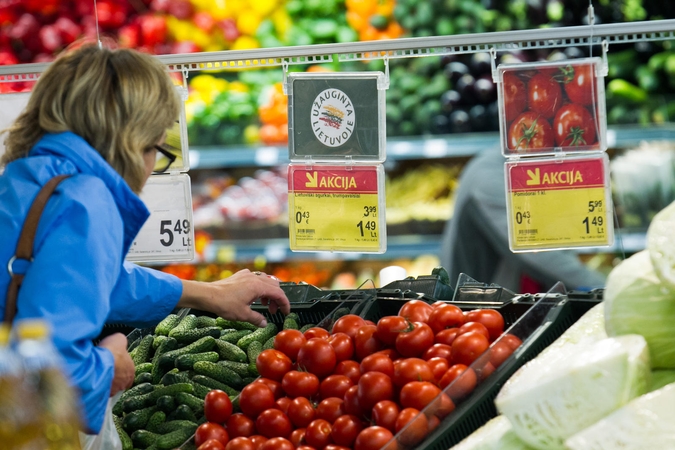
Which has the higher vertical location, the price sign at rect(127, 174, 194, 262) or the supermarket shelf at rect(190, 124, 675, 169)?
the supermarket shelf at rect(190, 124, 675, 169)

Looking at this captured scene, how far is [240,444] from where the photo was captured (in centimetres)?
187

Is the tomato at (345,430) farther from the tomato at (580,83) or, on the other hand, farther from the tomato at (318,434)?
the tomato at (580,83)

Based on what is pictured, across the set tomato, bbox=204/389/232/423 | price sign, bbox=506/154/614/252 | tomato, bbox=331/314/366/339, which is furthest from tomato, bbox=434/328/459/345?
tomato, bbox=204/389/232/423

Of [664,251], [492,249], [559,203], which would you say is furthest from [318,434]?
[492,249]

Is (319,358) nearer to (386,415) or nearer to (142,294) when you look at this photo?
(386,415)

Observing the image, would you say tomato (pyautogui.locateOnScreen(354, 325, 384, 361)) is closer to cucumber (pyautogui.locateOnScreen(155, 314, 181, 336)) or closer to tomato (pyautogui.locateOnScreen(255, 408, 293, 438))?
tomato (pyautogui.locateOnScreen(255, 408, 293, 438))

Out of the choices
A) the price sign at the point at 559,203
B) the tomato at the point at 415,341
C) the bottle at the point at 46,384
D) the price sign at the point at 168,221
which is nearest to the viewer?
the bottle at the point at 46,384

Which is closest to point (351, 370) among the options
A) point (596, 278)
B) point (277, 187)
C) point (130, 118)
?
point (130, 118)

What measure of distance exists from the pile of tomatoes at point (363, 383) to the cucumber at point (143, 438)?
0.95 feet

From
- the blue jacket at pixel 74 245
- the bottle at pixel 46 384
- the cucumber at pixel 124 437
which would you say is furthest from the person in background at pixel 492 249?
the bottle at pixel 46 384

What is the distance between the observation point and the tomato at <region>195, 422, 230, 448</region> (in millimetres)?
1937

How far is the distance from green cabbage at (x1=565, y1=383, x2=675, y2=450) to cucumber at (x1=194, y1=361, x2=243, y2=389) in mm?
1322

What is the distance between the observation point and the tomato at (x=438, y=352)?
1925 mm

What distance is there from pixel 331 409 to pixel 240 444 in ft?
0.77
